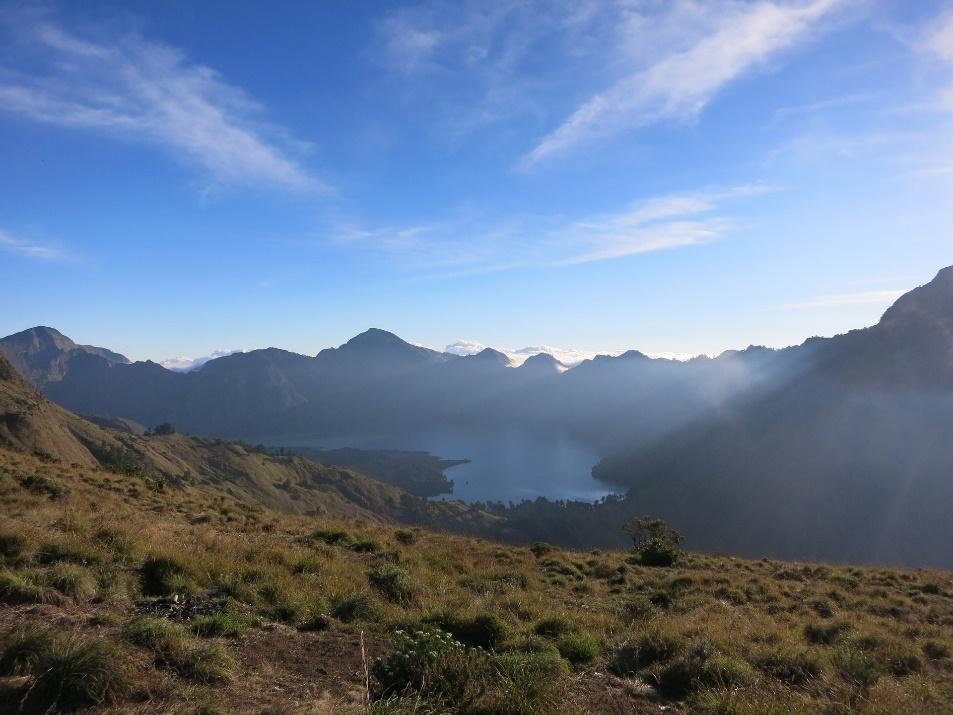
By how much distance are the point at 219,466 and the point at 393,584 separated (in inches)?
6137

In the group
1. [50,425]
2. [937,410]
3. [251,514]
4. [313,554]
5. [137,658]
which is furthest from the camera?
[937,410]

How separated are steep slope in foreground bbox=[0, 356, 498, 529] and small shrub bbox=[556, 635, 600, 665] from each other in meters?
73.1

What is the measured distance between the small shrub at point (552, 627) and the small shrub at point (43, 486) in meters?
14.0

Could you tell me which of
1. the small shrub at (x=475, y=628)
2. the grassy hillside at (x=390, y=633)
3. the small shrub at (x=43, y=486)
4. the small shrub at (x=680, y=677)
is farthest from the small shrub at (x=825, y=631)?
the small shrub at (x=43, y=486)

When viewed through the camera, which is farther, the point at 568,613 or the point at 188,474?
the point at 188,474

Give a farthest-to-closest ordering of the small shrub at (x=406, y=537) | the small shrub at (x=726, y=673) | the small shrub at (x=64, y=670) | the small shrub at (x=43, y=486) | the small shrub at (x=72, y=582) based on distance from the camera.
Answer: the small shrub at (x=406, y=537) < the small shrub at (x=43, y=486) < the small shrub at (x=72, y=582) < the small shrub at (x=726, y=673) < the small shrub at (x=64, y=670)

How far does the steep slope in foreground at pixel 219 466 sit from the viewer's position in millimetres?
80500

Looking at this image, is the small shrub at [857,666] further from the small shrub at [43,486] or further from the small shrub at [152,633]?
the small shrub at [43,486]

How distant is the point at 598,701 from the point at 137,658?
469 centimetres

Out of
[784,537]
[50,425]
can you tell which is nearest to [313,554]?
[50,425]

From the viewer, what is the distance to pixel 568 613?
30.9 feet

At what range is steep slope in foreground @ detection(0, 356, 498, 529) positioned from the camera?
80.5 m

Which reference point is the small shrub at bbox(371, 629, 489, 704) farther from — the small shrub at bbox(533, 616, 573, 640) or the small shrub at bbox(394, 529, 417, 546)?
the small shrub at bbox(394, 529, 417, 546)

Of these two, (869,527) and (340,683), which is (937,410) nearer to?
(869,527)
